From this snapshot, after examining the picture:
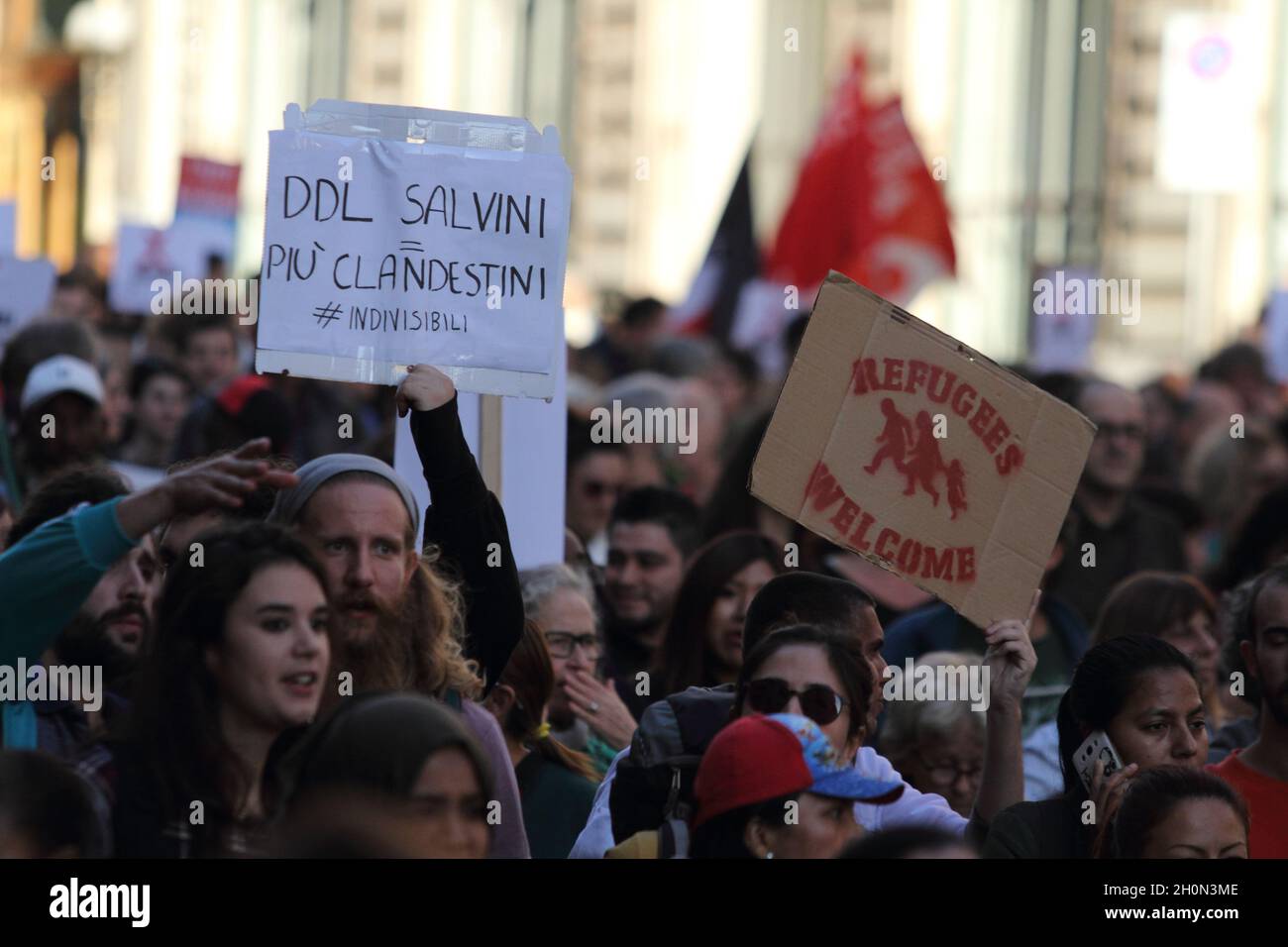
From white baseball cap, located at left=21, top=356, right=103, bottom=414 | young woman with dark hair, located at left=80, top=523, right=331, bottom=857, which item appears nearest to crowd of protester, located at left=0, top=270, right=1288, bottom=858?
young woman with dark hair, located at left=80, top=523, right=331, bottom=857

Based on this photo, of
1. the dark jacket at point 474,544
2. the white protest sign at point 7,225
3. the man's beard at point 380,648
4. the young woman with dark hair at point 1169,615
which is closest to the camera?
the man's beard at point 380,648

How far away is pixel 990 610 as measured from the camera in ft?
16.2

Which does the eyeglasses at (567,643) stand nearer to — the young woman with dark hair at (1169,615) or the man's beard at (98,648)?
the man's beard at (98,648)

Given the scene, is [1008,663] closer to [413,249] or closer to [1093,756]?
[1093,756]

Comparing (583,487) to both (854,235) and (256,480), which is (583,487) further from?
(854,235)

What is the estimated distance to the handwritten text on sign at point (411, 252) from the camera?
4.95m

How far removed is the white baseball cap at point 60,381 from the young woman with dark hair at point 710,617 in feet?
8.32

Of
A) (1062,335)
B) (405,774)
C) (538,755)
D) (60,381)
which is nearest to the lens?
(405,774)
